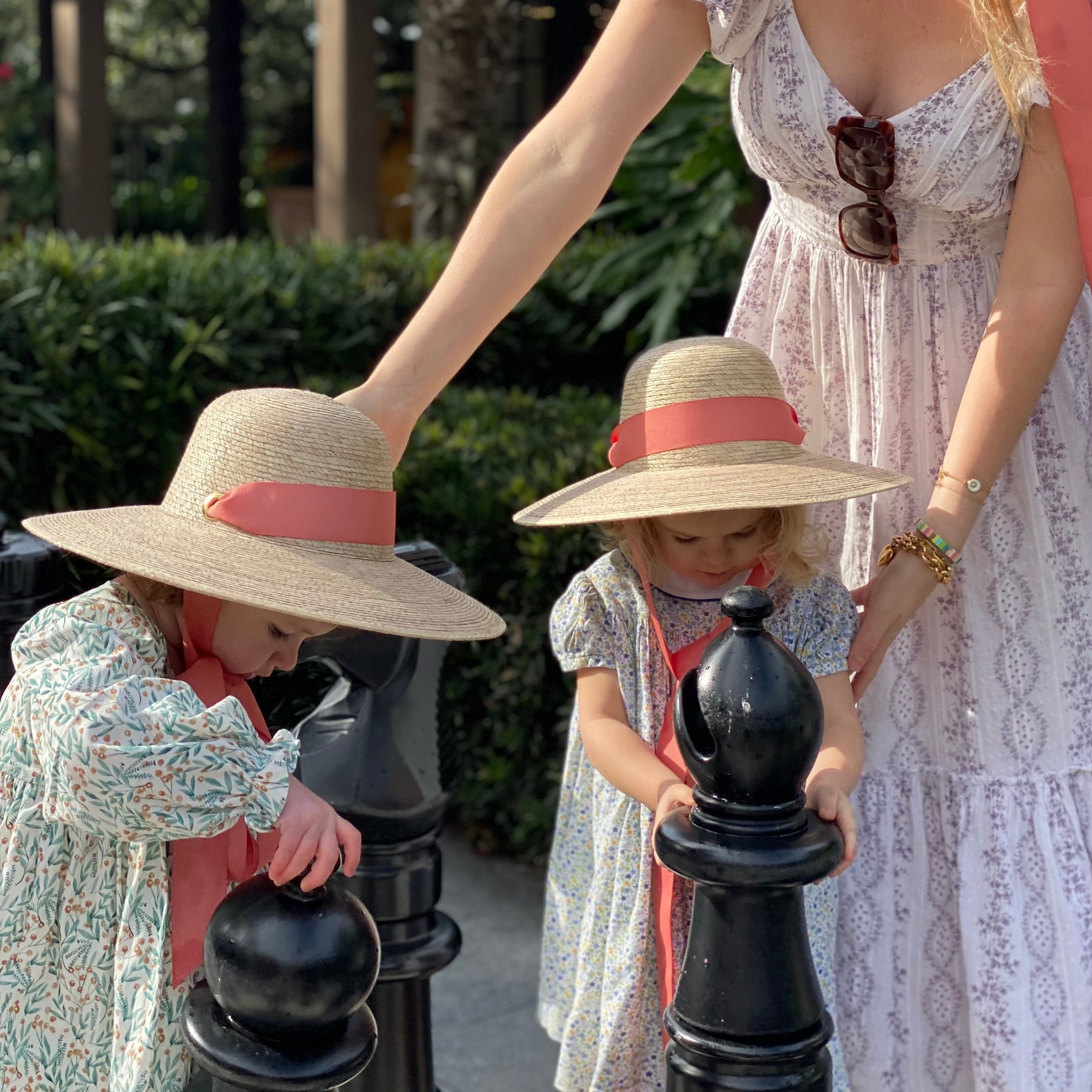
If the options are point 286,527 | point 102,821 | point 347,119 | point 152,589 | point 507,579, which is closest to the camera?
point 102,821

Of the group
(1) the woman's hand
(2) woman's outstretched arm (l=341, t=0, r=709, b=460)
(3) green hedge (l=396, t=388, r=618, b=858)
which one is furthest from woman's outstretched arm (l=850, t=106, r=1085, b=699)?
(3) green hedge (l=396, t=388, r=618, b=858)

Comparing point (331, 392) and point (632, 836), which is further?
point (331, 392)

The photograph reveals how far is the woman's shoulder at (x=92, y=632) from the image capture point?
1.56 metres

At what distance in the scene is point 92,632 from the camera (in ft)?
5.14

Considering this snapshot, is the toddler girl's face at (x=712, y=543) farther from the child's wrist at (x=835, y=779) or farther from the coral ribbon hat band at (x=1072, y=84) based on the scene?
the coral ribbon hat band at (x=1072, y=84)

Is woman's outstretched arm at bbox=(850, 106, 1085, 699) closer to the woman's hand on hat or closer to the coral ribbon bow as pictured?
the woman's hand on hat

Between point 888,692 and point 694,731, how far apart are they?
2.45 feet

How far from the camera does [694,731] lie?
55.1 inches

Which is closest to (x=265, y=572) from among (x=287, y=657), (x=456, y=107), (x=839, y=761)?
(x=287, y=657)

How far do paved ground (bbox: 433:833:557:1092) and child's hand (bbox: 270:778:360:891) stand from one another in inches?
71.5

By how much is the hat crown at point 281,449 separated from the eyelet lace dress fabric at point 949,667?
71cm

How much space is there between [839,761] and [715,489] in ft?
1.24

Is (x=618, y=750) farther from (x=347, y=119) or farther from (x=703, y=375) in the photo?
(x=347, y=119)

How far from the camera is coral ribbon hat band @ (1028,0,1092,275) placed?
1.73 meters
